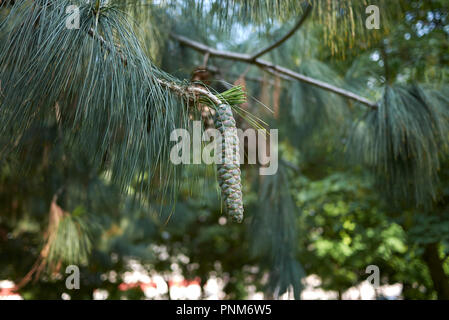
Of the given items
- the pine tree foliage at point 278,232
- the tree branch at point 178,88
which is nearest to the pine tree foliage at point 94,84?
the tree branch at point 178,88

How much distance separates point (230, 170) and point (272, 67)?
3.16 ft

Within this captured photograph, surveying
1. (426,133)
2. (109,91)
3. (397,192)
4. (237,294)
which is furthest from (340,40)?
(237,294)

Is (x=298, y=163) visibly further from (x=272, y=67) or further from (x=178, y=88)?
(x=178, y=88)

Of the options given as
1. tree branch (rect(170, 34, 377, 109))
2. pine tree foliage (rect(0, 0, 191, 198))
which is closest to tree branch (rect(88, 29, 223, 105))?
pine tree foliage (rect(0, 0, 191, 198))

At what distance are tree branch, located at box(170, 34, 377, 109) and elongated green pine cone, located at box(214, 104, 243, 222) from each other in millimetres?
893

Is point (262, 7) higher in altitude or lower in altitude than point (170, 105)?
higher

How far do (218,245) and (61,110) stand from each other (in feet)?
13.2

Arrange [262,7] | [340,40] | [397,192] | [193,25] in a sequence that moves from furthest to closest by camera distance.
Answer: [193,25]
[397,192]
[340,40]
[262,7]

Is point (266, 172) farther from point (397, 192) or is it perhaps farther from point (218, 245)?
point (218, 245)

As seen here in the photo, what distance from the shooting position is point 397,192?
4.83 feet

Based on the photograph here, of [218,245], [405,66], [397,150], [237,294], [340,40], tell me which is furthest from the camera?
[218,245]

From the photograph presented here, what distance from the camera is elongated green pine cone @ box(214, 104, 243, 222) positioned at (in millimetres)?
633

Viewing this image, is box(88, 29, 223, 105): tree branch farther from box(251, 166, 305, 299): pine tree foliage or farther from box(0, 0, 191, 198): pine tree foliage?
box(251, 166, 305, 299): pine tree foliage

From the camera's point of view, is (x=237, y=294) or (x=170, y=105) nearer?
(x=170, y=105)
